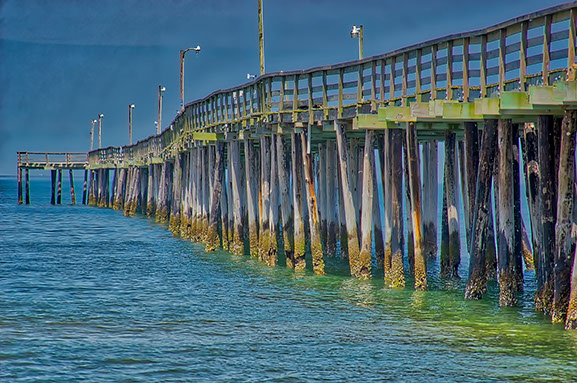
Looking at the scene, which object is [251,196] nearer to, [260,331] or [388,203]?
[388,203]

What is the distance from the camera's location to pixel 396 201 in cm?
1834

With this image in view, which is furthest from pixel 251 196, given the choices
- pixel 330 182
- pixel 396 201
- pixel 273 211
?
pixel 396 201

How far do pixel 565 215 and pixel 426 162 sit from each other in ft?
29.2

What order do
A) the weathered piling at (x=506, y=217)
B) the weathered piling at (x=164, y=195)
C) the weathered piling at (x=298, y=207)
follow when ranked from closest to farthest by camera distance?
the weathered piling at (x=506, y=217)
the weathered piling at (x=298, y=207)
the weathered piling at (x=164, y=195)

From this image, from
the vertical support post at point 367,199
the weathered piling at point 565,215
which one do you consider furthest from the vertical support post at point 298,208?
the weathered piling at point 565,215

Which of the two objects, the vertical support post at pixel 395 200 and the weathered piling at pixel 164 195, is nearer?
the vertical support post at pixel 395 200

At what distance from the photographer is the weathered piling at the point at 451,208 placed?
1984cm

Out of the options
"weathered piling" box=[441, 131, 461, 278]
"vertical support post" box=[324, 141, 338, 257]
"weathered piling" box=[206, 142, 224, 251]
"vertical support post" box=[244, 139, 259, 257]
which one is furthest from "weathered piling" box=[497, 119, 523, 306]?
"weathered piling" box=[206, 142, 224, 251]

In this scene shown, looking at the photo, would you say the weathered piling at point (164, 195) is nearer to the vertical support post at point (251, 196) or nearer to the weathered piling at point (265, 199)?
the vertical support post at point (251, 196)

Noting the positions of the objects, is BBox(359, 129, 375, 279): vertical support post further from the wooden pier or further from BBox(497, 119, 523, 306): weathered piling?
BBox(497, 119, 523, 306): weathered piling

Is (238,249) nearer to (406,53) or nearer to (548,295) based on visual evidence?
(406,53)

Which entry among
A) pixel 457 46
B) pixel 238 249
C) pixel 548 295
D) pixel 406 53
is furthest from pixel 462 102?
pixel 238 249

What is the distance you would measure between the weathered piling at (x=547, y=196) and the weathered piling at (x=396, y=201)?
4.30m

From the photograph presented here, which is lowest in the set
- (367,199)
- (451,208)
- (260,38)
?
(451,208)
